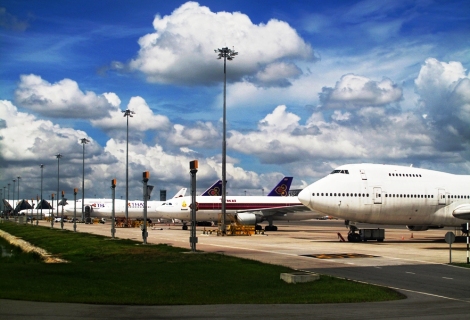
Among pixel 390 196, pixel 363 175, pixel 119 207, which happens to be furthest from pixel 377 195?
pixel 119 207

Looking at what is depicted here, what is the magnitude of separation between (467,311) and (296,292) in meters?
5.18

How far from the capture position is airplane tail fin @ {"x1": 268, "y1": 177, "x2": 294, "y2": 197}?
95.6 meters

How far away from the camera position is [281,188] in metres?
95.9

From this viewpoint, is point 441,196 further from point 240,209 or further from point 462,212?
point 240,209

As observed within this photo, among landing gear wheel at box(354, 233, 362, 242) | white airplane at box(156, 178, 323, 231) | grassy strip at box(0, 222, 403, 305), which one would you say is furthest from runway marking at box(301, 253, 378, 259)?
white airplane at box(156, 178, 323, 231)

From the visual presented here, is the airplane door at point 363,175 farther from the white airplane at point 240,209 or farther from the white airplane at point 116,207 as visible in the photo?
the white airplane at point 116,207

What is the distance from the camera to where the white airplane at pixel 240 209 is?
80.8 metres

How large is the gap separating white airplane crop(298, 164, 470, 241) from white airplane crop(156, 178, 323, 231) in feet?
108

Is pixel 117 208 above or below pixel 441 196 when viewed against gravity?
below

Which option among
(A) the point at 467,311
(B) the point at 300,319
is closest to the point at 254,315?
(B) the point at 300,319

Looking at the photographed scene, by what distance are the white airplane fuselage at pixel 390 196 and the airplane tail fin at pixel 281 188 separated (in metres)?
47.5

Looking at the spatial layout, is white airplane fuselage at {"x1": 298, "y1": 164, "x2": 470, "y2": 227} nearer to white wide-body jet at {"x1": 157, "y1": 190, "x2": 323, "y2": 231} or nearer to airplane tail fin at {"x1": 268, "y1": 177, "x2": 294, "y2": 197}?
white wide-body jet at {"x1": 157, "y1": 190, "x2": 323, "y2": 231}

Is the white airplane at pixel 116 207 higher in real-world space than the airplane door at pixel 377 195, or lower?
lower

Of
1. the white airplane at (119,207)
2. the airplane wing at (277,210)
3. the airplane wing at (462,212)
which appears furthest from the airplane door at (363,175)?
the white airplane at (119,207)
